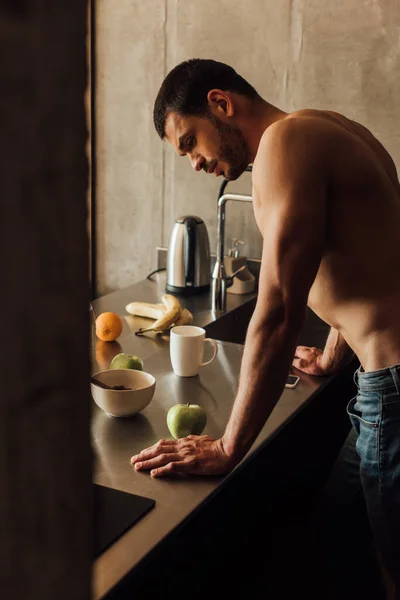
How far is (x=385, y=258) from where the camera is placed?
1604 millimetres

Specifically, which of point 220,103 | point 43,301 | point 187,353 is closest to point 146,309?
point 187,353

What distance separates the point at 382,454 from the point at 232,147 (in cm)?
82

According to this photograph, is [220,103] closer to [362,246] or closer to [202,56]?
[362,246]

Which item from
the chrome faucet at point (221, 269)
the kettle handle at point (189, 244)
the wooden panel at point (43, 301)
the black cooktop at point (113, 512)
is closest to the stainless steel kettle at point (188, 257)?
the kettle handle at point (189, 244)

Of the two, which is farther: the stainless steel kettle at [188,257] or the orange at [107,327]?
the stainless steel kettle at [188,257]

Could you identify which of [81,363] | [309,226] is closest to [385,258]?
[309,226]

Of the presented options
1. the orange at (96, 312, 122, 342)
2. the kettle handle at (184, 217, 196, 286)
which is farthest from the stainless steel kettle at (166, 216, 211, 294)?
the orange at (96, 312, 122, 342)

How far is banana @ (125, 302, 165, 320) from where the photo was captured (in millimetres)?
2521

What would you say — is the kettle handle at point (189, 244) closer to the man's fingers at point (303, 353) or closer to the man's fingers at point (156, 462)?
the man's fingers at point (303, 353)

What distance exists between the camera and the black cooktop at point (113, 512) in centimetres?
121

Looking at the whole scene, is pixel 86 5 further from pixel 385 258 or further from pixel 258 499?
pixel 258 499

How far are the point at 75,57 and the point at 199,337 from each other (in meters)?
1.74

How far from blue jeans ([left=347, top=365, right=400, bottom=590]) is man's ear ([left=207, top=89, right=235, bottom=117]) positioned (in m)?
0.71

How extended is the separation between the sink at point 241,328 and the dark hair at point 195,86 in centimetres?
84
